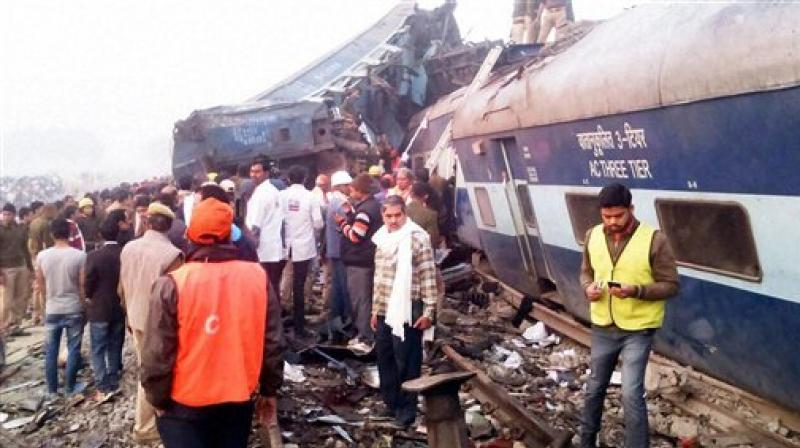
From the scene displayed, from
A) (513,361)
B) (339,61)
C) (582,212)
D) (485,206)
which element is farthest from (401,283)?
(339,61)

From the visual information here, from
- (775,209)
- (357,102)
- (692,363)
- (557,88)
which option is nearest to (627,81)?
(557,88)

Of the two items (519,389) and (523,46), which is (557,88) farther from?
(523,46)

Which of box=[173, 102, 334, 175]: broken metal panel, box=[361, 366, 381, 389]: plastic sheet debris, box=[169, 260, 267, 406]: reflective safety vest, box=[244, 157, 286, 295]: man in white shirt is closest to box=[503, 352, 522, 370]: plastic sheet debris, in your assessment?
box=[361, 366, 381, 389]: plastic sheet debris

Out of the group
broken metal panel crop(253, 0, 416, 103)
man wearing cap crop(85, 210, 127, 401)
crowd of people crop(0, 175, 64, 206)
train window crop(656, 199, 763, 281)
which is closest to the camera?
train window crop(656, 199, 763, 281)

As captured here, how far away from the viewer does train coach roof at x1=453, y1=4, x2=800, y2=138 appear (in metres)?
3.78

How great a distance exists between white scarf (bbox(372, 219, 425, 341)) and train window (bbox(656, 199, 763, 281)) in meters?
1.82

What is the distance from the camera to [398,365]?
5.31m

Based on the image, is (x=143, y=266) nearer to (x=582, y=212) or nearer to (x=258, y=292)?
(x=258, y=292)

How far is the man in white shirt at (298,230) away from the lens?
7559mm

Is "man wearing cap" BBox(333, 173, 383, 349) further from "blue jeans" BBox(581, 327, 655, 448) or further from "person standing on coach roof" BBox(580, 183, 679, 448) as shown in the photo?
"blue jeans" BBox(581, 327, 655, 448)

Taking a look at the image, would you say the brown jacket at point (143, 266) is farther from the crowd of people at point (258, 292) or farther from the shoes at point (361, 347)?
the shoes at point (361, 347)

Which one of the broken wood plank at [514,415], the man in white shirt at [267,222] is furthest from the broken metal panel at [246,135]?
the broken wood plank at [514,415]

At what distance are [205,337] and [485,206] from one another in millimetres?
6345

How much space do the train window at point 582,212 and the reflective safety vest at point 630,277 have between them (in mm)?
1559
